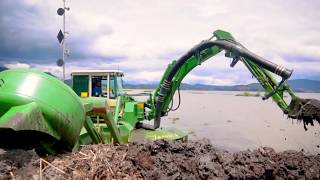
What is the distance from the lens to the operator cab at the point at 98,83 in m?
13.8

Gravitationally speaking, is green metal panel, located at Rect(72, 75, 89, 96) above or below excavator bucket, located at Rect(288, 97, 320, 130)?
below

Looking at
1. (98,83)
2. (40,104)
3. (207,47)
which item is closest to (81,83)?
(98,83)

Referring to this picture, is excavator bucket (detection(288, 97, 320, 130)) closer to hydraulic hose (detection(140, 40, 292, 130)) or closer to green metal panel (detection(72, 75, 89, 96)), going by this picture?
hydraulic hose (detection(140, 40, 292, 130))

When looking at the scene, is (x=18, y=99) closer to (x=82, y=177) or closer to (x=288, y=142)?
(x=82, y=177)

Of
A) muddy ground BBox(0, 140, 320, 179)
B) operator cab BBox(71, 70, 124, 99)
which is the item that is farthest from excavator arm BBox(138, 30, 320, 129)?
muddy ground BBox(0, 140, 320, 179)

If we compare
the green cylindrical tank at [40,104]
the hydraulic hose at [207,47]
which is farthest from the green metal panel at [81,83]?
the green cylindrical tank at [40,104]

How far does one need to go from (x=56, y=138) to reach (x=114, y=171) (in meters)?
0.98

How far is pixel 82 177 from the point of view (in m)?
4.51

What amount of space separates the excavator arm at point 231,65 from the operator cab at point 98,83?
120 centimetres

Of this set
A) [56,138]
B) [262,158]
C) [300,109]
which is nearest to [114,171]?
[56,138]

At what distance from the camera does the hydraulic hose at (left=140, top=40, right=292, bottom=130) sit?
327 inches

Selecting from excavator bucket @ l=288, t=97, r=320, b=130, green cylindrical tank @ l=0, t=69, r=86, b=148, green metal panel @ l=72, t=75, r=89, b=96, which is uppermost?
green cylindrical tank @ l=0, t=69, r=86, b=148

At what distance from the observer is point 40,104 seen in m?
5.04

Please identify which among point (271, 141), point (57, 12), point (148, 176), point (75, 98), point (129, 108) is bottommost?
point (271, 141)
